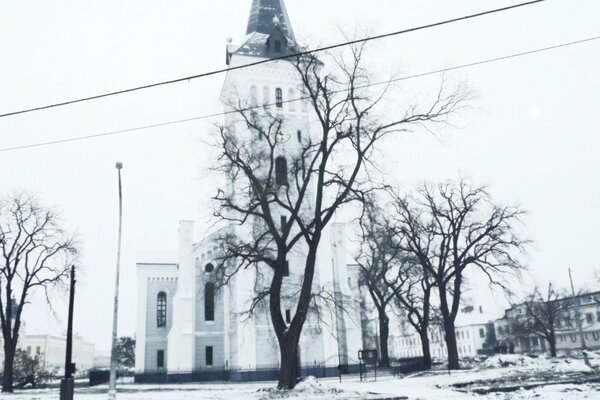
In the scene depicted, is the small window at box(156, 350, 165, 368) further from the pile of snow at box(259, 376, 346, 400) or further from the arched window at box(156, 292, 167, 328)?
the pile of snow at box(259, 376, 346, 400)

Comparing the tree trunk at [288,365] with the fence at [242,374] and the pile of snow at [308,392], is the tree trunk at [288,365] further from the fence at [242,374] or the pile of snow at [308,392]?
the fence at [242,374]

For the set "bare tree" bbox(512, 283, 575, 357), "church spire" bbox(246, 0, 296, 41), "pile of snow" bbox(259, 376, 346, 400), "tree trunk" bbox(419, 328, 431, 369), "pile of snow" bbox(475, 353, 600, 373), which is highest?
"church spire" bbox(246, 0, 296, 41)

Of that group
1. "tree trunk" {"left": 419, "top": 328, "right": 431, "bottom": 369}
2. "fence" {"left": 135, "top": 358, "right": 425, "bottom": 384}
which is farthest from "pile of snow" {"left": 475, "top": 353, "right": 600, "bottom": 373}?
"fence" {"left": 135, "top": 358, "right": 425, "bottom": 384}

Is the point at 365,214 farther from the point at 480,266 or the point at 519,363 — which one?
the point at 519,363

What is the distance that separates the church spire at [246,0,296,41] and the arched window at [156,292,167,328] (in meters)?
21.3

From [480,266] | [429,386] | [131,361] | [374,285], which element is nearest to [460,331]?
[131,361]

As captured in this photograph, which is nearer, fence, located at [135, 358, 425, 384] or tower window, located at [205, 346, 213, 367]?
fence, located at [135, 358, 425, 384]

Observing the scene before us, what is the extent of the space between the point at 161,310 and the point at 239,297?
8.57 meters

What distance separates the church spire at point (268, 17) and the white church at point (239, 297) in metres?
0.08

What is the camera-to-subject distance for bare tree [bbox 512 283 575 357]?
54.2 metres

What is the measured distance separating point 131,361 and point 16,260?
5583 centimetres

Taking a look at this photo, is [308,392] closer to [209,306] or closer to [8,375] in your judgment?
[8,375]

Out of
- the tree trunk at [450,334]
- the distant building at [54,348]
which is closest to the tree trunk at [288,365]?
the tree trunk at [450,334]

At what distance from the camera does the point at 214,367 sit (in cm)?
3650
